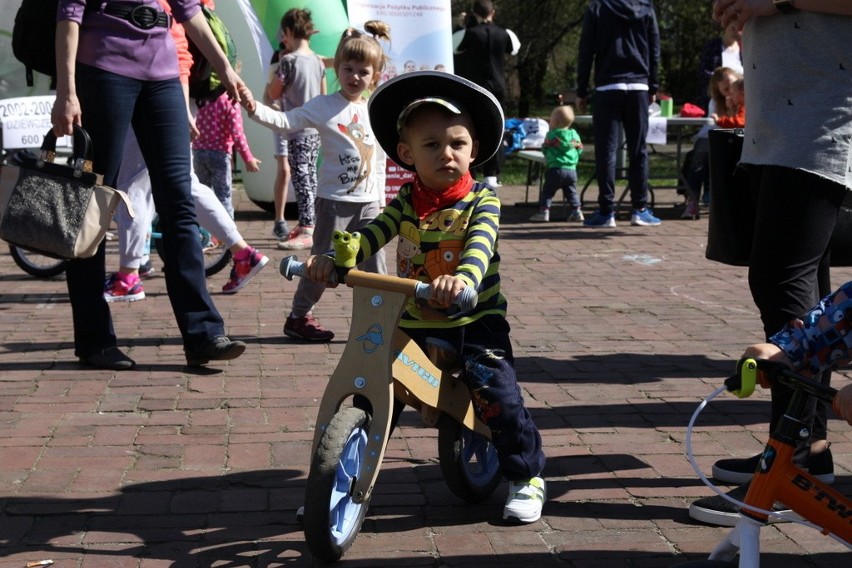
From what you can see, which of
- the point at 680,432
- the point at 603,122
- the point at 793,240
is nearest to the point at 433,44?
the point at 603,122

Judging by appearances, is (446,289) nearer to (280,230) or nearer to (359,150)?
(359,150)

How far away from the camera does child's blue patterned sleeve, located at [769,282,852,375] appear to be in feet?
9.53

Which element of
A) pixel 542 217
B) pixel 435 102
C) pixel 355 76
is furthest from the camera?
pixel 542 217

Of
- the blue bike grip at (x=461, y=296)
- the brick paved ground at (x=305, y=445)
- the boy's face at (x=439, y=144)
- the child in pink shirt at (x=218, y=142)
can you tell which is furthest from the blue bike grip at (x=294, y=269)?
the child in pink shirt at (x=218, y=142)

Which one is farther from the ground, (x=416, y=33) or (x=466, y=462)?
(x=416, y=33)

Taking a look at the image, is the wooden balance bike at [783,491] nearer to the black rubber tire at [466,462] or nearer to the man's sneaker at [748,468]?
the black rubber tire at [466,462]

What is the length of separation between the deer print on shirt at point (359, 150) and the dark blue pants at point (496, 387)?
258 centimetres

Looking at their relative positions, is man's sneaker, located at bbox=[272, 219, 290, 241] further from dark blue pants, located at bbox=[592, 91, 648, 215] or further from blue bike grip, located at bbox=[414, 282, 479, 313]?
blue bike grip, located at bbox=[414, 282, 479, 313]

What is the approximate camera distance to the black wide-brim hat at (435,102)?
3939 millimetres

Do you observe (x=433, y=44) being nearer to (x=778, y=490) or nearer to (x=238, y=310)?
(x=238, y=310)

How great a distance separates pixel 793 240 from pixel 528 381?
2.05 metres

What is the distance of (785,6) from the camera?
3.95 meters

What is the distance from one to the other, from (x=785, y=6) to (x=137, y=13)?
3.05 meters

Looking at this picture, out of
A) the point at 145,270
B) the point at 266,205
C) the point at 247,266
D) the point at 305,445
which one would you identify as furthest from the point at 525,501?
the point at 266,205
